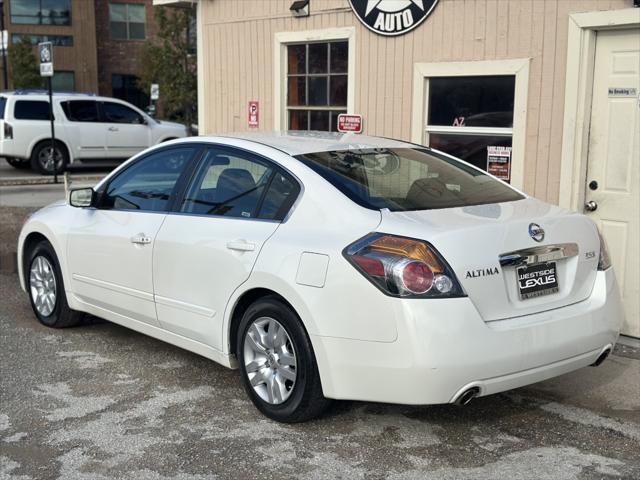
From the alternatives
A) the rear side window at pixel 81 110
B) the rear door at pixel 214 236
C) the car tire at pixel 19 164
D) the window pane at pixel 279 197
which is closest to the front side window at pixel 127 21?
the car tire at pixel 19 164

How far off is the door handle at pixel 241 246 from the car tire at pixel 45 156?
15290 millimetres

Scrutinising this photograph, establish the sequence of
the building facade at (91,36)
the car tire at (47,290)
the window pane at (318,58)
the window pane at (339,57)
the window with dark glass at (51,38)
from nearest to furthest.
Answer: the car tire at (47,290)
the window pane at (339,57)
the window pane at (318,58)
the window with dark glass at (51,38)
the building facade at (91,36)

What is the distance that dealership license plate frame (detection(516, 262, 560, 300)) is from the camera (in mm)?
3928

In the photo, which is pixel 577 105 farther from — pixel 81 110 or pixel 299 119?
pixel 81 110

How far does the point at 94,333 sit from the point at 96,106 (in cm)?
1429

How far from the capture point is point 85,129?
62.6 feet

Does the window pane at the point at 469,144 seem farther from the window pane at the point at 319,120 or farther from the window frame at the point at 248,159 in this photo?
the window frame at the point at 248,159

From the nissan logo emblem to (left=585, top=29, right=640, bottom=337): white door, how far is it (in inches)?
82.1

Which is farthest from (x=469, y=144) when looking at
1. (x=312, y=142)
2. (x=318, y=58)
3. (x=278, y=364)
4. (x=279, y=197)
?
(x=278, y=364)

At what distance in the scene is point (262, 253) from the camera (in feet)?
13.9

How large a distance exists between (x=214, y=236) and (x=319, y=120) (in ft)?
12.5

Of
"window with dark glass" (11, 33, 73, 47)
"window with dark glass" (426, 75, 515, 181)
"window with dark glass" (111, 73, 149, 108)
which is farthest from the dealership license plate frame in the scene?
"window with dark glass" (111, 73, 149, 108)

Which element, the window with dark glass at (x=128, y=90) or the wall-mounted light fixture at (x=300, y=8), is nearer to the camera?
the wall-mounted light fixture at (x=300, y=8)

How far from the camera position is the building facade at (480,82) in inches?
231
